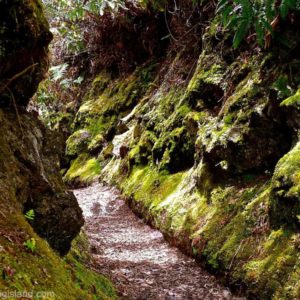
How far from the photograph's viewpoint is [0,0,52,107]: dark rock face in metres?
3.40

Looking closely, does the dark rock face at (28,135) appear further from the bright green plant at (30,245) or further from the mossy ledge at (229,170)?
the mossy ledge at (229,170)

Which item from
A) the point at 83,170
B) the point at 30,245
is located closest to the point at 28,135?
the point at 30,245

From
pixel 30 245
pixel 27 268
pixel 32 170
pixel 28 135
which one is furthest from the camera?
pixel 28 135

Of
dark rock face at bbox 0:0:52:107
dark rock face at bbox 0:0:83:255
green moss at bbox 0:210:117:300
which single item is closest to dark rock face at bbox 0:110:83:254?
dark rock face at bbox 0:0:83:255

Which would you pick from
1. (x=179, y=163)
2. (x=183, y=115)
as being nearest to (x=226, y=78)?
(x=183, y=115)

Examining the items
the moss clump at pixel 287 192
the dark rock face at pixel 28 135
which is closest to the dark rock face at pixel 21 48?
the dark rock face at pixel 28 135

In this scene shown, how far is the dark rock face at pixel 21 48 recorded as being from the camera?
3.40m

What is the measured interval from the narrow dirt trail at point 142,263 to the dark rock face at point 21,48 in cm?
258

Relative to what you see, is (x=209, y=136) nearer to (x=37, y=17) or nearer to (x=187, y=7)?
(x=37, y=17)

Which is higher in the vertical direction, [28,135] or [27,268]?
[28,135]

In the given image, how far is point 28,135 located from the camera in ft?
12.1

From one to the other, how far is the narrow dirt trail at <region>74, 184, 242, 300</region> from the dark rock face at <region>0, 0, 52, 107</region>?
8.45ft

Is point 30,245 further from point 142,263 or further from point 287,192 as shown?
point 142,263

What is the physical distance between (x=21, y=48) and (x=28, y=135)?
2.84 feet
